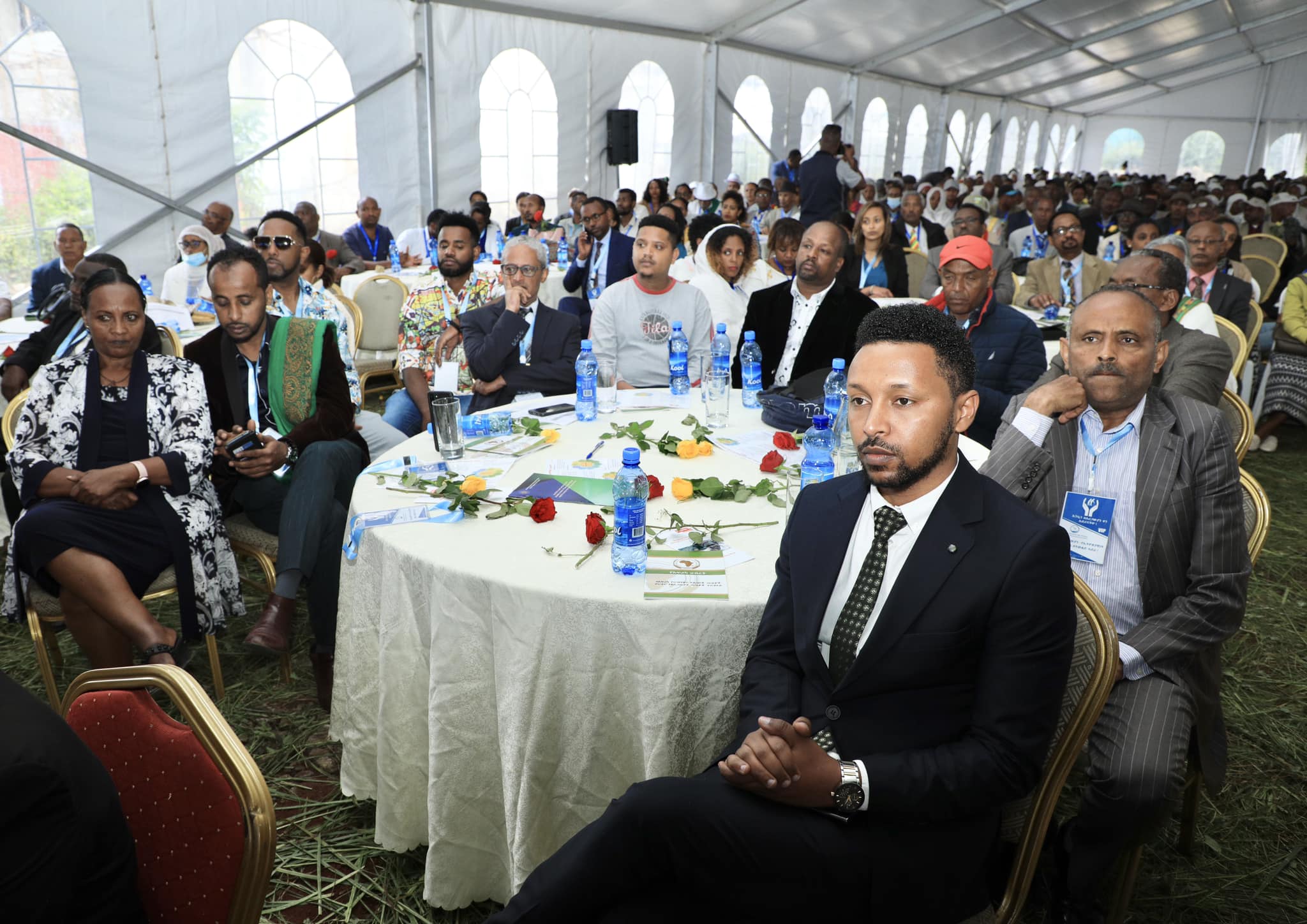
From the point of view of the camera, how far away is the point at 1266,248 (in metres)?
8.27

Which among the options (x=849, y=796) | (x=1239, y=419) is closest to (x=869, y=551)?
(x=849, y=796)

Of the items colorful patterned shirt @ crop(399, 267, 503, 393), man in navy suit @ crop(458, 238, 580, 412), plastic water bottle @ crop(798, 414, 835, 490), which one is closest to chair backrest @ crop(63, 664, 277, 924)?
plastic water bottle @ crop(798, 414, 835, 490)

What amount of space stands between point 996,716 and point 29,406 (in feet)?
10.5

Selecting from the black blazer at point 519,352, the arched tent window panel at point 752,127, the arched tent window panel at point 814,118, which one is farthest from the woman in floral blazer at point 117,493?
the arched tent window panel at point 814,118

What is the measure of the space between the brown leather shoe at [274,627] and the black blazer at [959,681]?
1931 mm

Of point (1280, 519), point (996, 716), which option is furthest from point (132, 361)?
point (1280, 519)

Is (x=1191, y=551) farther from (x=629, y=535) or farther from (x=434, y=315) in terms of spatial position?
(x=434, y=315)

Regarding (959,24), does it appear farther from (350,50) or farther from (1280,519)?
(1280,519)

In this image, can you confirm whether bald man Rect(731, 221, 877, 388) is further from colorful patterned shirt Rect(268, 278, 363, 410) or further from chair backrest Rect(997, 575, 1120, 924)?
chair backrest Rect(997, 575, 1120, 924)

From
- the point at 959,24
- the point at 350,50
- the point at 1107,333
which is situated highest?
the point at 959,24

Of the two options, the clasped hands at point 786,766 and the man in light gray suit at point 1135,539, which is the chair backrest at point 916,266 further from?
the clasped hands at point 786,766

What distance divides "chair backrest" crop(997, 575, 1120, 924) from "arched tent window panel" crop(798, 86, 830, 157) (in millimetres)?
18593

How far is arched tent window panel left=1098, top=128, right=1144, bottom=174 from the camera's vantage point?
115 ft

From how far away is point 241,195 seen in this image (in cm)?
951
